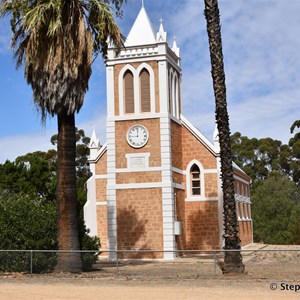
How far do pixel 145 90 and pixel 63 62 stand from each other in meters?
11.4

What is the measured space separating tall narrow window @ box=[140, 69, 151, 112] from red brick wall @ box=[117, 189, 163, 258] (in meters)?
4.49

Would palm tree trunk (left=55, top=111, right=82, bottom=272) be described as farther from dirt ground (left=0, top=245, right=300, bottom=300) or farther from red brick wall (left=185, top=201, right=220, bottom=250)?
red brick wall (left=185, top=201, right=220, bottom=250)

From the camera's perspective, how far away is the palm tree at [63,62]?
21.0 m

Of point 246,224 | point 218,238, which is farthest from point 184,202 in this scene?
point 246,224

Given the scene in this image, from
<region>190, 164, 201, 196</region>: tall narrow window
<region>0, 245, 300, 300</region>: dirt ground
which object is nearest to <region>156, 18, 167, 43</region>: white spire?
<region>190, 164, 201, 196</region>: tall narrow window

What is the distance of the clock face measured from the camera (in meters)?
31.8

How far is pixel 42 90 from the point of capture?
70.8 feet

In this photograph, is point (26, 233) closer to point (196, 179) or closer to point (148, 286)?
point (148, 286)

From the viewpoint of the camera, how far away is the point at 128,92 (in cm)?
3256

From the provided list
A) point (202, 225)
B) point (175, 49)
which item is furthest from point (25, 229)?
point (175, 49)

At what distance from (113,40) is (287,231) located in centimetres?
3200

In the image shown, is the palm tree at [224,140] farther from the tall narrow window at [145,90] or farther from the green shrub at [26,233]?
the tall narrow window at [145,90]

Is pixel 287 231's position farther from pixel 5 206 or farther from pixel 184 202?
pixel 5 206

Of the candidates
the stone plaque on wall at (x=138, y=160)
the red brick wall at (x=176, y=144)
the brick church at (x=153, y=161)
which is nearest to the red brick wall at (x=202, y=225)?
the brick church at (x=153, y=161)
